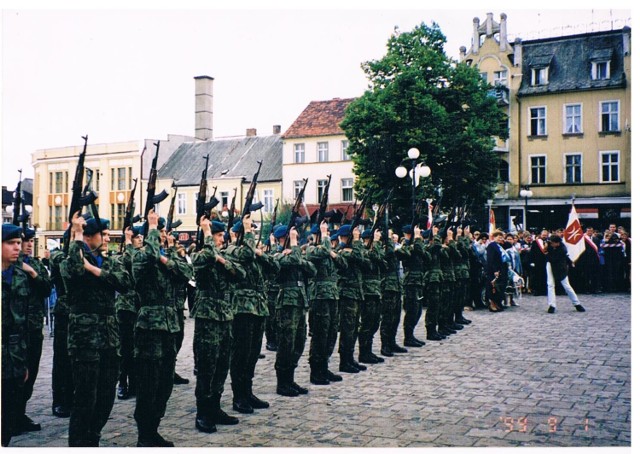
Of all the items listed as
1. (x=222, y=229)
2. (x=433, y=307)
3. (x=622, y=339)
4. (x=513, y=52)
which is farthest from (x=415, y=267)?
(x=513, y=52)

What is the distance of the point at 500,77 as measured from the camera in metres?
33.5

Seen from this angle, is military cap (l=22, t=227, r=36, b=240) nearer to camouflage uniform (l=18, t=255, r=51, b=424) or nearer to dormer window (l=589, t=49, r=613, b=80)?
camouflage uniform (l=18, t=255, r=51, b=424)

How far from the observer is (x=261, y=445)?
6008 millimetres

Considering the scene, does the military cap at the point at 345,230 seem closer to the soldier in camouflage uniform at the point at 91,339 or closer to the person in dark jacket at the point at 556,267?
the soldier in camouflage uniform at the point at 91,339

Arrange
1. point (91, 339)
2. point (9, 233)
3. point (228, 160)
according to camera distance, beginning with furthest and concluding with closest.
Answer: point (228, 160), point (91, 339), point (9, 233)

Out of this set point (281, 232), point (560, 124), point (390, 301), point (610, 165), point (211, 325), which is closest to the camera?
point (211, 325)

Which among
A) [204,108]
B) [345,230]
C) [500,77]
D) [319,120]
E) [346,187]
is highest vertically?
[204,108]

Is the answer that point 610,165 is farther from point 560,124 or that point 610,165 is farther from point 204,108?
point 204,108

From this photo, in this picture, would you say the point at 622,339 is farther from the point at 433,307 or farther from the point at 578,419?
the point at 578,419

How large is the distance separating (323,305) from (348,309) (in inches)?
29.9

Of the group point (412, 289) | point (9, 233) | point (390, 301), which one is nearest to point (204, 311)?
point (9, 233)

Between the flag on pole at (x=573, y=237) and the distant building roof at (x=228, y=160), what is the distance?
3071 centimetres

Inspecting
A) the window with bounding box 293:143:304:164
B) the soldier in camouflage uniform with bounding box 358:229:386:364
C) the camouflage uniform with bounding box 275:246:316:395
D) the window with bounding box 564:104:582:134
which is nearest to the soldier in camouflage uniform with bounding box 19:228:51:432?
the camouflage uniform with bounding box 275:246:316:395
